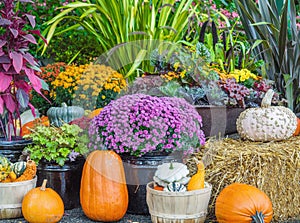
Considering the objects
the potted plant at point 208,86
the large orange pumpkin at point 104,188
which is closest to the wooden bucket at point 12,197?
the large orange pumpkin at point 104,188

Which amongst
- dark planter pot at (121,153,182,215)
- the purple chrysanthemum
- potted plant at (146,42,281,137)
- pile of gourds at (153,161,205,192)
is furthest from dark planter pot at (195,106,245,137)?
pile of gourds at (153,161,205,192)

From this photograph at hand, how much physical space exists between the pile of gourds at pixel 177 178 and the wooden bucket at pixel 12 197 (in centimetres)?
64

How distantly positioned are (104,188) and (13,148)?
616 mm

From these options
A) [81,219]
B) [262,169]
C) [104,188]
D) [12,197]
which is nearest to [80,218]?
[81,219]

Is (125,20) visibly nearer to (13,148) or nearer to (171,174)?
(13,148)

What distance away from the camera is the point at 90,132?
247cm

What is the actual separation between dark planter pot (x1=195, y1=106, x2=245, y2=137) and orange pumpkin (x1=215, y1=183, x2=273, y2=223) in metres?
0.68

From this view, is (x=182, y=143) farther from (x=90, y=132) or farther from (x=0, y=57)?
(x=0, y=57)

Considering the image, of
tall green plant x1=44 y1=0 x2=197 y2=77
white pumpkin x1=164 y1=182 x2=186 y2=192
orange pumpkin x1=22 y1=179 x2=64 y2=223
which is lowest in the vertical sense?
orange pumpkin x1=22 y1=179 x2=64 y2=223

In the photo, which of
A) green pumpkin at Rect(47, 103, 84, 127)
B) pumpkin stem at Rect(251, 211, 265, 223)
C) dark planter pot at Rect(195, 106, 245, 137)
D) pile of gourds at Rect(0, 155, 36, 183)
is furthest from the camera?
green pumpkin at Rect(47, 103, 84, 127)

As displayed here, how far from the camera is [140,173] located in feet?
7.72

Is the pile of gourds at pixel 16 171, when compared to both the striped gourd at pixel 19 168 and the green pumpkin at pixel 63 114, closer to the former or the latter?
the striped gourd at pixel 19 168

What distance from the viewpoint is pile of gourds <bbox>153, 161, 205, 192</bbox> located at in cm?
211

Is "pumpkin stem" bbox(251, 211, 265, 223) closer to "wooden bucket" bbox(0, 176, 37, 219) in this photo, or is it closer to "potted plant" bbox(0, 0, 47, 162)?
"wooden bucket" bbox(0, 176, 37, 219)
